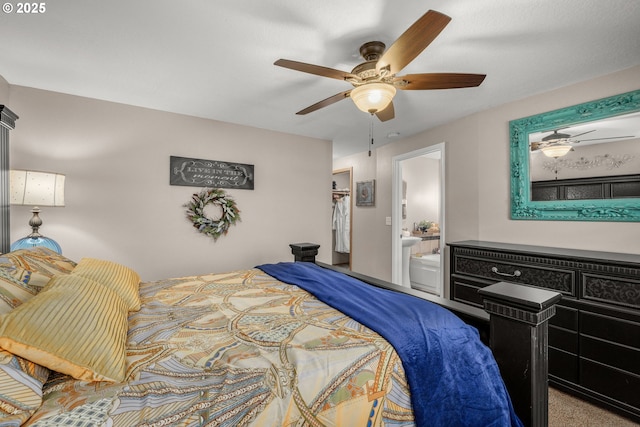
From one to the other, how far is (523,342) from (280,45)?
2102 mm

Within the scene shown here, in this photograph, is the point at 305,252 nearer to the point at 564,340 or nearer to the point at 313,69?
the point at 313,69

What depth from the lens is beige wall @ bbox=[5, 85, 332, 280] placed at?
259 cm

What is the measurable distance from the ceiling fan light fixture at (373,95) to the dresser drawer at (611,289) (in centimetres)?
182

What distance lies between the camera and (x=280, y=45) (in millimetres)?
1886

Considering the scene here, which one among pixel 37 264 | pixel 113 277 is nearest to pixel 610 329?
pixel 113 277

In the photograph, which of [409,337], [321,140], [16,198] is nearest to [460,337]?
[409,337]

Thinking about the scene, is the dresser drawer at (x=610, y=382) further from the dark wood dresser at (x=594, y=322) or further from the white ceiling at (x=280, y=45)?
the white ceiling at (x=280, y=45)

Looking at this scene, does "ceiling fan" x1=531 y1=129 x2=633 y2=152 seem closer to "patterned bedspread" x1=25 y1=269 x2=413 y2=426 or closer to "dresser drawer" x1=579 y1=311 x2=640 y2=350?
"dresser drawer" x1=579 y1=311 x2=640 y2=350

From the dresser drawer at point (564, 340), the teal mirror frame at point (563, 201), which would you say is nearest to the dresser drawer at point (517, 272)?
the dresser drawer at point (564, 340)

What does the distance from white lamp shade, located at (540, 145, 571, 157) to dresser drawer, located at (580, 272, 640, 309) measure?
1107 millimetres

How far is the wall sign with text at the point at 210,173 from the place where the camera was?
3.15 m

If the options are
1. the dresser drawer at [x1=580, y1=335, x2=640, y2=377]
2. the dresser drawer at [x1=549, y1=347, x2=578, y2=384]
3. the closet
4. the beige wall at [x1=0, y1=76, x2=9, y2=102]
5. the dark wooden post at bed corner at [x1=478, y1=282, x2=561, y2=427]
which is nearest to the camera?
the dark wooden post at bed corner at [x1=478, y1=282, x2=561, y2=427]

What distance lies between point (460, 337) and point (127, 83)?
10.0ft

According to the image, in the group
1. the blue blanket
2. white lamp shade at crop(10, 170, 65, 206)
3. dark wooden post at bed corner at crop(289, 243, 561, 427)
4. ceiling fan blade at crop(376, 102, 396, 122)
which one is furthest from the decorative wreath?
dark wooden post at bed corner at crop(289, 243, 561, 427)
